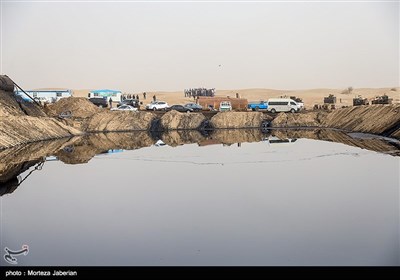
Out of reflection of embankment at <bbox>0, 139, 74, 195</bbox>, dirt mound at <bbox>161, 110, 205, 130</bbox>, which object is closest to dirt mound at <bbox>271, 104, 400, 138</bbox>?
dirt mound at <bbox>161, 110, 205, 130</bbox>

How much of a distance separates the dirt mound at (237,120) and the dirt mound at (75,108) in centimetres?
1928

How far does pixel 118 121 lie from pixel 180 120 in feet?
29.6

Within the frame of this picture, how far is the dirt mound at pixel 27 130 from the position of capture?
52875 mm

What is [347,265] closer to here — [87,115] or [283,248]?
[283,248]

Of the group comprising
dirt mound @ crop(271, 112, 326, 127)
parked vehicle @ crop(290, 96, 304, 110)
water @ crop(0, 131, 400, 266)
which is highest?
water @ crop(0, 131, 400, 266)

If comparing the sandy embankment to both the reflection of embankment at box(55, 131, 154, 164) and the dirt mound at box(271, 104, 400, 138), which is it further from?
the dirt mound at box(271, 104, 400, 138)

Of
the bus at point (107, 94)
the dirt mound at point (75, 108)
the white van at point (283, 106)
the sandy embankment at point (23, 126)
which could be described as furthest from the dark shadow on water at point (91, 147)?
the bus at point (107, 94)

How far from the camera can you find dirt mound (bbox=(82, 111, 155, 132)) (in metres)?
77.3

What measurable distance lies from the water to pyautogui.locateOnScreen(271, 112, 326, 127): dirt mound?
37771 mm

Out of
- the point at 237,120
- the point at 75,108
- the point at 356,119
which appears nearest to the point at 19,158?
the point at 75,108

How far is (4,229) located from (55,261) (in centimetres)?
564

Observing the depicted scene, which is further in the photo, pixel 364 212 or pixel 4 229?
pixel 364 212
